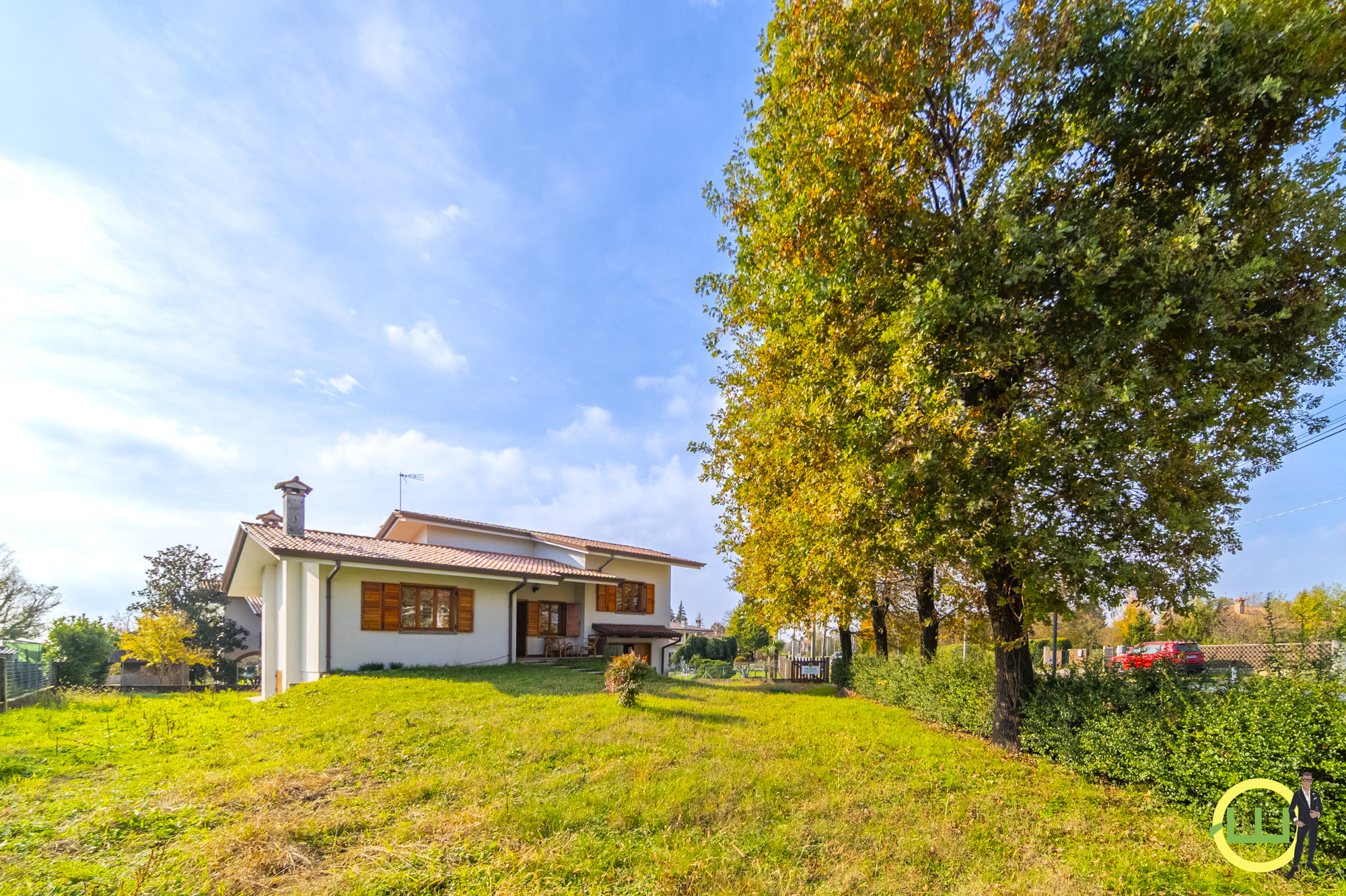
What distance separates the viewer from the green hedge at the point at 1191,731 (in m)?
5.81

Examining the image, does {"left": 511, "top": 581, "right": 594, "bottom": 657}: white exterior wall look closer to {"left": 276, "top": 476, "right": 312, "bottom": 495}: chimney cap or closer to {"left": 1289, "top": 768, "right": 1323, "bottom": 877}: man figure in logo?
{"left": 276, "top": 476, "right": 312, "bottom": 495}: chimney cap

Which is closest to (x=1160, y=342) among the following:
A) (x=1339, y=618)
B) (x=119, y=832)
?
(x=1339, y=618)

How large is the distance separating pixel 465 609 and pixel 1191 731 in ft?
56.4

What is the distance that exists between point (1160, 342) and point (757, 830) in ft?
26.7

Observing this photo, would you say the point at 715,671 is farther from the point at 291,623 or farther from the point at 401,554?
A: the point at 291,623

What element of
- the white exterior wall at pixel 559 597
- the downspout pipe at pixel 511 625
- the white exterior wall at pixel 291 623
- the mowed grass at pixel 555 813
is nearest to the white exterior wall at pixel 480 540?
the white exterior wall at pixel 559 597

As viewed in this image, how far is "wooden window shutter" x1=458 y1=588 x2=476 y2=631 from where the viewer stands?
59.4 feet

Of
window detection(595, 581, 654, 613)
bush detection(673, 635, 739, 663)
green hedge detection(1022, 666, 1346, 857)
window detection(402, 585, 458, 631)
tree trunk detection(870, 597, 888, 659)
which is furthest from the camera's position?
bush detection(673, 635, 739, 663)

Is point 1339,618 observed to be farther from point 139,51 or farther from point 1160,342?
point 139,51

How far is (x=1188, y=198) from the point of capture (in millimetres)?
7465

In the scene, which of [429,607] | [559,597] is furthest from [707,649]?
[429,607]

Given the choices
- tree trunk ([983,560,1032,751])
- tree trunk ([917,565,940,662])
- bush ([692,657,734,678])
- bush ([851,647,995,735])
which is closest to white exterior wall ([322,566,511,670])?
bush ([692,657,734,678])

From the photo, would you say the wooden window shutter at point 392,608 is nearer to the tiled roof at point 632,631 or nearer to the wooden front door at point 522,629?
the wooden front door at point 522,629

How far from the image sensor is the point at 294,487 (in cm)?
1722
